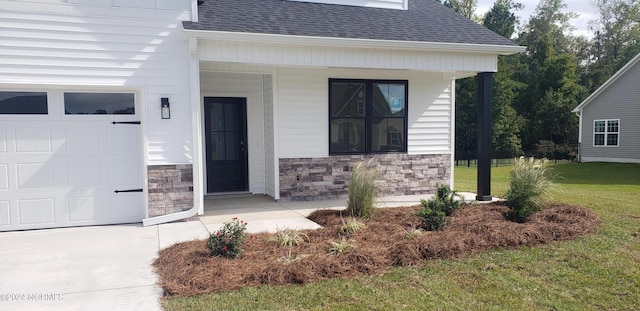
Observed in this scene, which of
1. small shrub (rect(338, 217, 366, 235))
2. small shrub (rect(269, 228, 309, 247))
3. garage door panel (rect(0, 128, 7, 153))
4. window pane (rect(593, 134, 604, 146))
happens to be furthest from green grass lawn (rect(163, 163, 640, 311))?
window pane (rect(593, 134, 604, 146))

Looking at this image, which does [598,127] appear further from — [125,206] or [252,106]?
[125,206]

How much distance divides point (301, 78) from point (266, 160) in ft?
6.33

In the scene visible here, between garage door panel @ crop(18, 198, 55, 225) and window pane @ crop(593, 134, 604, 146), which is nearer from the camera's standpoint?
garage door panel @ crop(18, 198, 55, 225)

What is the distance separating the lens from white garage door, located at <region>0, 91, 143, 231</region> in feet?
20.1

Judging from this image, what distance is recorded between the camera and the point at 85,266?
15.0 feet

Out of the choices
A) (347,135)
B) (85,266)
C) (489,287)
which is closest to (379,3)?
(347,135)

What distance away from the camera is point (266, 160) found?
930 centimetres

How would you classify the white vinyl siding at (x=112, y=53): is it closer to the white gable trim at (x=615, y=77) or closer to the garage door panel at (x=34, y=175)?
the garage door panel at (x=34, y=175)

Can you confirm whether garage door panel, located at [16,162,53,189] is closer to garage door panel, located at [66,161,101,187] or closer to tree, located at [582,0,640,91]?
garage door panel, located at [66,161,101,187]

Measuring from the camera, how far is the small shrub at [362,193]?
6.48 metres

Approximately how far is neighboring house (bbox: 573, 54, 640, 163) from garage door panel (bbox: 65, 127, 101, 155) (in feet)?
71.8

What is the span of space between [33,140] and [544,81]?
31.9m

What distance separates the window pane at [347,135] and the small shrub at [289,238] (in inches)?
142

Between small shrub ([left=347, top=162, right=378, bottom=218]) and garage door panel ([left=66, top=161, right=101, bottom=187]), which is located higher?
garage door panel ([left=66, top=161, right=101, bottom=187])
